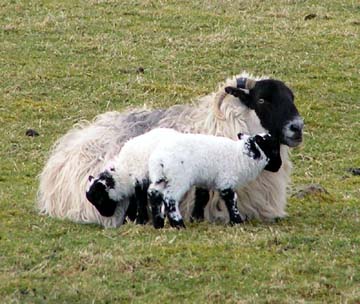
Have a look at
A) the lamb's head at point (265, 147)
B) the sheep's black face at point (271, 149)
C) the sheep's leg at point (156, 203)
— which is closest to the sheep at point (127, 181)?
the sheep's leg at point (156, 203)

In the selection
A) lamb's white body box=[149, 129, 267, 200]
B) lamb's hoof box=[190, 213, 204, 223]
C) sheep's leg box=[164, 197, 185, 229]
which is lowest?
lamb's hoof box=[190, 213, 204, 223]

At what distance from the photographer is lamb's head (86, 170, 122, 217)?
405 inches

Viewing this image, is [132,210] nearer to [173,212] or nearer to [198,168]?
[173,212]

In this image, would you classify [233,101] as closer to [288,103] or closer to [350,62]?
[288,103]

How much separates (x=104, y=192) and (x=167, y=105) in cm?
623

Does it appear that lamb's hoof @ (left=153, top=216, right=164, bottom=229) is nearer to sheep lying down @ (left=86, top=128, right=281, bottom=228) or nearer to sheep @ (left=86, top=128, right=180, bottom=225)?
sheep lying down @ (left=86, top=128, right=281, bottom=228)

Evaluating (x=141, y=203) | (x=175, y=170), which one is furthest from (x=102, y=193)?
(x=175, y=170)

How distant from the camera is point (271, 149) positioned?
10.3 m

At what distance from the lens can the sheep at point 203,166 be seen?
384 inches

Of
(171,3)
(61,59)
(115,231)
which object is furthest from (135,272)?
(171,3)

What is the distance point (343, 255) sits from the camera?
29.1ft

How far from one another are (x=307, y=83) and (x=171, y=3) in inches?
247

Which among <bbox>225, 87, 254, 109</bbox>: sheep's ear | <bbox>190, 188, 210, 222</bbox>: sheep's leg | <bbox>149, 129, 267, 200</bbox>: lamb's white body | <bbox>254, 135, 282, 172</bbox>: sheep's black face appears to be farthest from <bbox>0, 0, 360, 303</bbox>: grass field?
<bbox>225, 87, 254, 109</bbox>: sheep's ear

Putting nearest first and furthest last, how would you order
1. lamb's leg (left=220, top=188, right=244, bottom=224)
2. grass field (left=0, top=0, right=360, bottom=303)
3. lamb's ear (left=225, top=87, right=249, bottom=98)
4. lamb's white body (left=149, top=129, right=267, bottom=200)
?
grass field (left=0, top=0, right=360, bottom=303)
lamb's white body (left=149, top=129, right=267, bottom=200)
lamb's leg (left=220, top=188, right=244, bottom=224)
lamb's ear (left=225, top=87, right=249, bottom=98)
